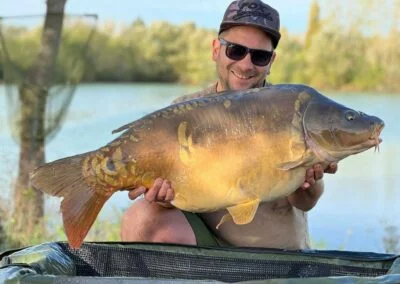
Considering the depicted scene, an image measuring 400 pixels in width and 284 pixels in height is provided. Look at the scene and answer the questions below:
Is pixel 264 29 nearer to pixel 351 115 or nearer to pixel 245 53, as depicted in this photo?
pixel 245 53

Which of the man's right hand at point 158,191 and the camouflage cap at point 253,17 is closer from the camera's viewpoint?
the man's right hand at point 158,191

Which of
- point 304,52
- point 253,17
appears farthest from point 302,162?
point 304,52

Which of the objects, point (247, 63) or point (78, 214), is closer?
point (78, 214)

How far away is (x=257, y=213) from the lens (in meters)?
2.36

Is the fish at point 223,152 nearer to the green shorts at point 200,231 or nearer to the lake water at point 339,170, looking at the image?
the green shorts at point 200,231

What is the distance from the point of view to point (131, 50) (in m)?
14.1

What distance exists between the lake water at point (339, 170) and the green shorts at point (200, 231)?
162 cm

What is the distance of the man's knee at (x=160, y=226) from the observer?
2.24 meters

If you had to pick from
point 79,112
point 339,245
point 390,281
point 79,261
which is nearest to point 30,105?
point 339,245

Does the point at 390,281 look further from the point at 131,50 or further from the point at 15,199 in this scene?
the point at 131,50

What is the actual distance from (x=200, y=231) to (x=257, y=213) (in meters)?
0.18

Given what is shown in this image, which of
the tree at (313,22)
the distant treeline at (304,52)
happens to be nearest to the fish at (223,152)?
the distant treeline at (304,52)

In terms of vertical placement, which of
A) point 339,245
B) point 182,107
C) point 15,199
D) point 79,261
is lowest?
point 339,245

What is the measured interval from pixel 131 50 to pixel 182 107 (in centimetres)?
1241
